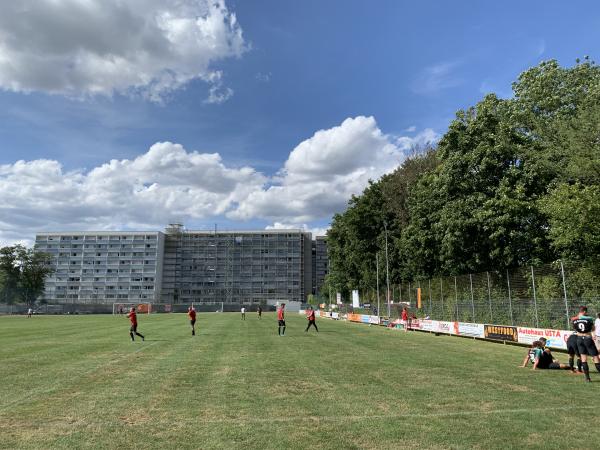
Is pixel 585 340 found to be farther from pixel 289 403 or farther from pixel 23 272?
pixel 23 272

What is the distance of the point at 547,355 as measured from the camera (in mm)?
15195

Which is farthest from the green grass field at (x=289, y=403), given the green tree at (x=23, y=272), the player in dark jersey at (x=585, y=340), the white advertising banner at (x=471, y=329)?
the green tree at (x=23, y=272)

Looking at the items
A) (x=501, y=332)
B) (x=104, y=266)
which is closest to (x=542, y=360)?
(x=501, y=332)

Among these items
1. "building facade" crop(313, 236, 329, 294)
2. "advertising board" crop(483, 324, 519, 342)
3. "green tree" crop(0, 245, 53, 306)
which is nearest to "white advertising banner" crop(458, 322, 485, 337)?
"advertising board" crop(483, 324, 519, 342)

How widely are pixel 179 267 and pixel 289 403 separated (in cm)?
14953

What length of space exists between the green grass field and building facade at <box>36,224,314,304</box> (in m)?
133

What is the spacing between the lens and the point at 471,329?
2950 cm

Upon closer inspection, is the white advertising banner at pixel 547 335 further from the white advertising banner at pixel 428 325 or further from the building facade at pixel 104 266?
the building facade at pixel 104 266

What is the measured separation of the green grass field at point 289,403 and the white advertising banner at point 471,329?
11658 millimetres

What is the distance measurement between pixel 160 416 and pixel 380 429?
Result: 13.4 feet

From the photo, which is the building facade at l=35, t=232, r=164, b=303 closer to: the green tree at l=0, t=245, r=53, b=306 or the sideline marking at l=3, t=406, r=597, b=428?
the green tree at l=0, t=245, r=53, b=306

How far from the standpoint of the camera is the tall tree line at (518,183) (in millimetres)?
28031

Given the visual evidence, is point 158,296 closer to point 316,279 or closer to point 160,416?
point 316,279

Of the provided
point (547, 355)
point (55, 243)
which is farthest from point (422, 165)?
point (55, 243)
